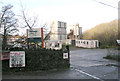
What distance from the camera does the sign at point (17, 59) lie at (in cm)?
868

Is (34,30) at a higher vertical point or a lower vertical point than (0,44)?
higher

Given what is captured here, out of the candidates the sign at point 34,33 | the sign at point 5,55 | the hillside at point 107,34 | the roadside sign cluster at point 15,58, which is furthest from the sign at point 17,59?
the hillside at point 107,34

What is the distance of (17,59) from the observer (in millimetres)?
8766

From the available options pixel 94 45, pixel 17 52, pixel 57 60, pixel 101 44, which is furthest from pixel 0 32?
pixel 101 44

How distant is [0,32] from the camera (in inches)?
443

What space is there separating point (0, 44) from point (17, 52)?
2523 millimetres

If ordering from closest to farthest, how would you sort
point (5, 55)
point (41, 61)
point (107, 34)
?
1. point (5, 55)
2. point (41, 61)
3. point (107, 34)

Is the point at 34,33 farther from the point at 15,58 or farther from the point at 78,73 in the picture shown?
the point at 78,73

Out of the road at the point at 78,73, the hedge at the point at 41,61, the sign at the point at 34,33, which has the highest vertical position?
the sign at the point at 34,33

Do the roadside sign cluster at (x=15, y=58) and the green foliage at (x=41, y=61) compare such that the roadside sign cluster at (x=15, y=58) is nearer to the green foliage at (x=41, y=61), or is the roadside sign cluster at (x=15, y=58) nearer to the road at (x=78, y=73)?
the green foliage at (x=41, y=61)

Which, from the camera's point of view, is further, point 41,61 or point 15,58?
point 41,61

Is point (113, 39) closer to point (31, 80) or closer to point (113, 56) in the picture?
point (113, 56)

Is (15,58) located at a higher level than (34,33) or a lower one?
lower

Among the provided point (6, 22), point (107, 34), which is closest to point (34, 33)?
point (6, 22)
